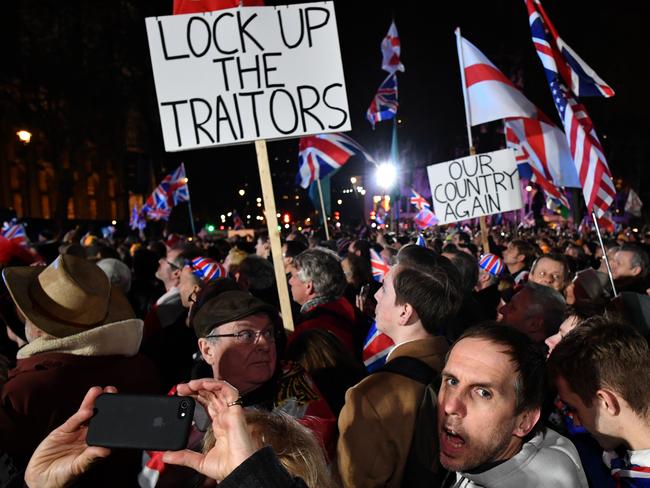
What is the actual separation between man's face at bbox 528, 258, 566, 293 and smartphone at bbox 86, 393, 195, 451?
523 cm

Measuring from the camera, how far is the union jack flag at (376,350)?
12.4 ft

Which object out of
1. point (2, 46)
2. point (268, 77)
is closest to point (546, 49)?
point (268, 77)

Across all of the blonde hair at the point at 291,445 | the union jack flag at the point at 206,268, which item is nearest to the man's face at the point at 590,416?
the blonde hair at the point at 291,445

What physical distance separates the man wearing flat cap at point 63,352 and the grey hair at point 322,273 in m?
1.84

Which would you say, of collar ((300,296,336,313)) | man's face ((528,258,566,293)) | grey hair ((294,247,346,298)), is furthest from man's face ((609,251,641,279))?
collar ((300,296,336,313))

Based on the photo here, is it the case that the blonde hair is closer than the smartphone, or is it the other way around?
the smartphone

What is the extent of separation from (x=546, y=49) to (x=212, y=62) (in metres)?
3.99

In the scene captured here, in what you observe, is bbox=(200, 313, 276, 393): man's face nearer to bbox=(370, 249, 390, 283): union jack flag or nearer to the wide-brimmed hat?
the wide-brimmed hat

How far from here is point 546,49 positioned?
6297mm

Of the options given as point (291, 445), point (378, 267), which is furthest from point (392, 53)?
point (291, 445)

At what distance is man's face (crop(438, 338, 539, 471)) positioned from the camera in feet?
A: 6.74

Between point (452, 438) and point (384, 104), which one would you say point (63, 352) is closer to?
point (452, 438)

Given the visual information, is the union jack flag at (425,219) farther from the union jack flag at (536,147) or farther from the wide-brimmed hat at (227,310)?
the wide-brimmed hat at (227,310)

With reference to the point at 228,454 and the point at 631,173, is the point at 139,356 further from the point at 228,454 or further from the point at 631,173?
the point at 631,173
